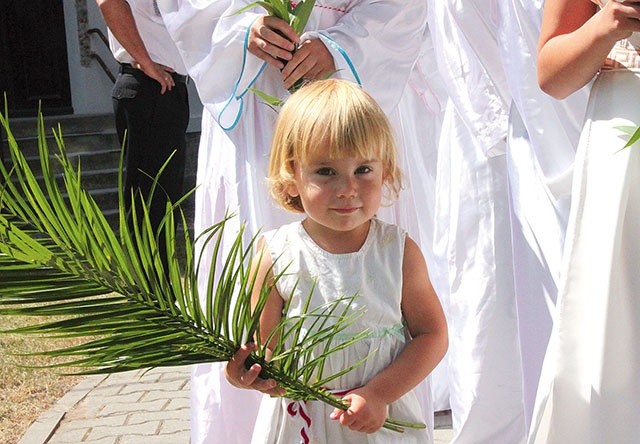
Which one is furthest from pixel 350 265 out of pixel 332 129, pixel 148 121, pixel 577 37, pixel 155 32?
pixel 148 121

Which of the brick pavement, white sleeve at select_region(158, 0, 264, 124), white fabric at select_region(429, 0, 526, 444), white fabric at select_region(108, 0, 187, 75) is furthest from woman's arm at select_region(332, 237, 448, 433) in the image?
the brick pavement

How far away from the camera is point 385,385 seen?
7.72ft

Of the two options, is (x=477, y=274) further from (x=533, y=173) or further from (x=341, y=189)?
(x=341, y=189)

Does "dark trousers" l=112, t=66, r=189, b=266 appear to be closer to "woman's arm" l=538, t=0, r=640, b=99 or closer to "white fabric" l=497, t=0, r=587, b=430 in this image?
"white fabric" l=497, t=0, r=587, b=430

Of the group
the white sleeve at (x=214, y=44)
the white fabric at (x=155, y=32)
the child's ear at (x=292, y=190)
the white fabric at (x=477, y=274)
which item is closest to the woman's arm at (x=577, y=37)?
the child's ear at (x=292, y=190)

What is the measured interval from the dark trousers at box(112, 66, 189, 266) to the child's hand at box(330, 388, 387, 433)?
345cm

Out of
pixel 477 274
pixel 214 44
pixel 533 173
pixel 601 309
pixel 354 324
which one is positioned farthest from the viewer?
pixel 477 274

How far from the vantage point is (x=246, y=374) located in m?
1.95

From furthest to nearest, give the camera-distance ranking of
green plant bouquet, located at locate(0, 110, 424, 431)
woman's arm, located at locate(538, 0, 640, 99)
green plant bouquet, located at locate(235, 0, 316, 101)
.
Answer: green plant bouquet, located at locate(235, 0, 316, 101) < woman's arm, located at locate(538, 0, 640, 99) < green plant bouquet, located at locate(0, 110, 424, 431)

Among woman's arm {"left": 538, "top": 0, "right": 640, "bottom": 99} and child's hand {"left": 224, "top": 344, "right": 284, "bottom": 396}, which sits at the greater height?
woman's arm {"left": 538, "top": 0, "right": 640, "bottom": 99}

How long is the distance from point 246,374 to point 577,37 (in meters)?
0.95

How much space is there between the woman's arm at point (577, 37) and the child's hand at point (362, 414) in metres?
0.75

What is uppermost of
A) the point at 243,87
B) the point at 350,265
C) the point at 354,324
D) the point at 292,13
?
the point at 292,13

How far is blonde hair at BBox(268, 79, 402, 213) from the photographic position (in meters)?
2.38
